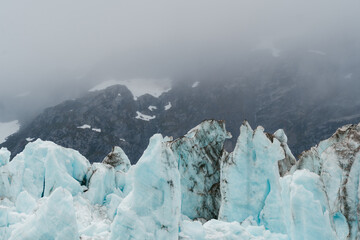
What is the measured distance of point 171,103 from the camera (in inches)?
7466

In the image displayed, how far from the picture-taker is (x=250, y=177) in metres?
29.3

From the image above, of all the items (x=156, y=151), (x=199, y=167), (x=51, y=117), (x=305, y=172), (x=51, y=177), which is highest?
(x=156, y=151)

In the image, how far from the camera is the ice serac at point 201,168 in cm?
3700

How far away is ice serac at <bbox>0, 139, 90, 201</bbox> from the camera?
33094 mm

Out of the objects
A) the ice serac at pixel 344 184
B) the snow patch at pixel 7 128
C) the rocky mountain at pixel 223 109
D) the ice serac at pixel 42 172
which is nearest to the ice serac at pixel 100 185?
the ice serac at pixel 42 172

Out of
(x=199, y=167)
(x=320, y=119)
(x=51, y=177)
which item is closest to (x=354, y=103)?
(x=320, y=119)

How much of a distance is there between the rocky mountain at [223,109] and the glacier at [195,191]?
105443 mm

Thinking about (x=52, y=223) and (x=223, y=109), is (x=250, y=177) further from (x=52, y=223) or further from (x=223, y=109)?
(x=223, y=109)

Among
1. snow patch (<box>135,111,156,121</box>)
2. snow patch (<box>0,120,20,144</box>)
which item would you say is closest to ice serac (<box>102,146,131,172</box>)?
snow patch (<box>135,111,156,121</box>)

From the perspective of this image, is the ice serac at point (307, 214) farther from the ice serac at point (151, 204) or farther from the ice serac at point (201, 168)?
the ice serac at point (201, 168)

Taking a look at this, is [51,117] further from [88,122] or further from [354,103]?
[354,103]

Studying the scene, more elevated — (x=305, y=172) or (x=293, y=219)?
(x=305, y=172)

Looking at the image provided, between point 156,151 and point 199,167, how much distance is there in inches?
980

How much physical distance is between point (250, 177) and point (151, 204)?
16856 mm
